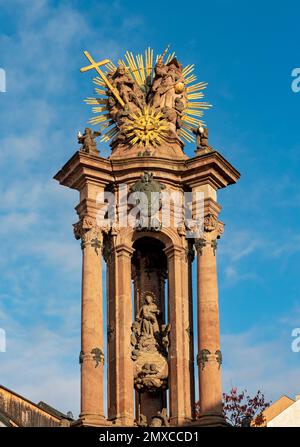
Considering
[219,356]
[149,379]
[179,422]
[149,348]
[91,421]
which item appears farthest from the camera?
[149,348]

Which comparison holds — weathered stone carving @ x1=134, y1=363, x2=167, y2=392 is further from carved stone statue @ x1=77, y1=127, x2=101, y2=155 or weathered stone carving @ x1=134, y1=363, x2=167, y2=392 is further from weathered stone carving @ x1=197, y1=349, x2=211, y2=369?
carved stone statue @ x1=77, y1=127, x2=101, y2=155

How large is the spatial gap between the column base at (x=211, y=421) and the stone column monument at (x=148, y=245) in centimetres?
3

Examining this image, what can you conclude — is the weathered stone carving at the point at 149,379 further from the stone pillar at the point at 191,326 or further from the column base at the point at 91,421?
the column base at the point at 91,421

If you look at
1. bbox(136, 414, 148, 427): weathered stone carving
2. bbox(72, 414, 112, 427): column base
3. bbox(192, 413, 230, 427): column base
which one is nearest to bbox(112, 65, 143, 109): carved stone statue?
bbox(136, 414, 148, 427): weathered stone carving

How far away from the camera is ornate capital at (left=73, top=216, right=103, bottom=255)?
31.4 metres

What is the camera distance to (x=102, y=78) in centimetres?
3353

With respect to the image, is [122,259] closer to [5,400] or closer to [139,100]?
[139,100]

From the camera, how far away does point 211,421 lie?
29391 mm

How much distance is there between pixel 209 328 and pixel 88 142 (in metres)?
5.57

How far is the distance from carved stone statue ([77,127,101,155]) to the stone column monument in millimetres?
25

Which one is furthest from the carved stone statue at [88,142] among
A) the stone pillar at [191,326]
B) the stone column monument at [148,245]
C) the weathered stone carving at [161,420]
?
the weathered stone carving at [161,420]

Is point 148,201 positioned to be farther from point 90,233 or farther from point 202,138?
point 202,138

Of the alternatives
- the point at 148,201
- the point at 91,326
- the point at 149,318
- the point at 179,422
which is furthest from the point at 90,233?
the point at 179,422
